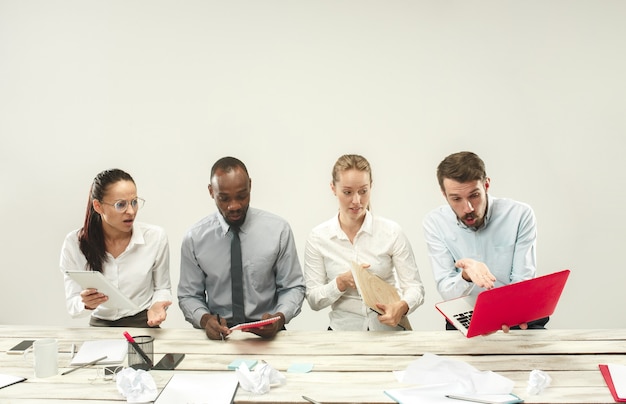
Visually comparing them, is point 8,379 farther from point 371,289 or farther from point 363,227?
point 363,227

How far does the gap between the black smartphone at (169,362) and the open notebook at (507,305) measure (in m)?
0.99

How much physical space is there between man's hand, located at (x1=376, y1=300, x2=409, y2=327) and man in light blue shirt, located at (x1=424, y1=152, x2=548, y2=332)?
0.29 metres

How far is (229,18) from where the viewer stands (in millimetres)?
3676

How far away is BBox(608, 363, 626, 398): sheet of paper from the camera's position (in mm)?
1527

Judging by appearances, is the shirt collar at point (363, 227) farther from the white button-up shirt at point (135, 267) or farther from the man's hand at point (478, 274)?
the white button-up shirt at point (135, 267)

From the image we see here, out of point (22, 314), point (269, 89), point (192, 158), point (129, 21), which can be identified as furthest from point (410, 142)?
point (22, 314)

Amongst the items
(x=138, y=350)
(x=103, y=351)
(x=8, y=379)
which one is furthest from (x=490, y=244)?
(x=8, y=379)

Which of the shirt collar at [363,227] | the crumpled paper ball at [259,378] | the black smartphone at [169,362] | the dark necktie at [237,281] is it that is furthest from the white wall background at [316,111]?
the crumpled paper ball at [259,378]

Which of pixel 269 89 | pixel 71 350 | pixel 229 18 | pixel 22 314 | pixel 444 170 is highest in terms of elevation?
pixel 229 18

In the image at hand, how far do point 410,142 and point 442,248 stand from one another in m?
1.19

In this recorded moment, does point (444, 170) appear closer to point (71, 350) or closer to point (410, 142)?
point (410, 142)

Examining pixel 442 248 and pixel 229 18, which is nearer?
pixel 442 248

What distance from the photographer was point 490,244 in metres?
2.62

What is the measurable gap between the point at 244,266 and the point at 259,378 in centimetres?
101
